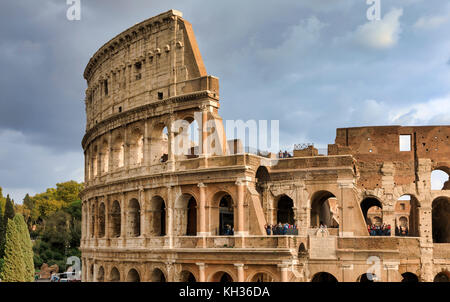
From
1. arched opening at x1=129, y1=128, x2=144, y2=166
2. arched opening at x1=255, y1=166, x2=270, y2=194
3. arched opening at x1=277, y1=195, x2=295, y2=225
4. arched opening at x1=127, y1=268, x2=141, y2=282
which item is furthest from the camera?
arched opening at x1=129, y1=128, x2=144, y2=166

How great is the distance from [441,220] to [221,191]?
1649 centimetres

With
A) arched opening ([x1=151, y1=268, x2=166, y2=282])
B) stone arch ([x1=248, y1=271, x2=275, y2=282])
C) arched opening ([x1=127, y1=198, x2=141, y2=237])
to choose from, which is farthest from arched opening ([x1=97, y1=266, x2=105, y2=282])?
stone arch ([x1=248, y1=271, x2=275, y2=282])

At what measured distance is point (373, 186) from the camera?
107ft

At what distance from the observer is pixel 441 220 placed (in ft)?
117

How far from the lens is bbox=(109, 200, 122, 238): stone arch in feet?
113

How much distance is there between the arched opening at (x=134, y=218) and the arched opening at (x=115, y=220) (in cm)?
222

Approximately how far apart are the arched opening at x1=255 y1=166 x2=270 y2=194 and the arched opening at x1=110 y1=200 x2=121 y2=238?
9864 mm

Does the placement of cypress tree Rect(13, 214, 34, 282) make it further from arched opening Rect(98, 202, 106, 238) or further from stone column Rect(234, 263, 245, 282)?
stone column Rect(234, 263, 245, 282)

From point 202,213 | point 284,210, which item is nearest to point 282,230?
point 202,213

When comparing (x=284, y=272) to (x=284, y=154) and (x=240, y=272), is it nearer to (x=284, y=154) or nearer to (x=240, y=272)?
(x=240, y=272)

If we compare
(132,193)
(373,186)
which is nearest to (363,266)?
(373,186)
